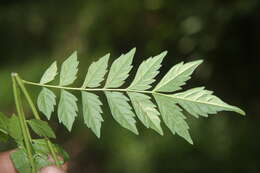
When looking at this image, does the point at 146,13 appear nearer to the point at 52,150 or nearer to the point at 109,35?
the point at 109,35

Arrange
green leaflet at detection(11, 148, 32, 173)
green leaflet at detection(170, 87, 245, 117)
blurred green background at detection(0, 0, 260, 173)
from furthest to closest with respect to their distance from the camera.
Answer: blurred green background at detection(0, 0, 260, 173) → green leaflet at detection(11, 148, 32, 173) → green leaflet at detection(170, 87, 245, 117)

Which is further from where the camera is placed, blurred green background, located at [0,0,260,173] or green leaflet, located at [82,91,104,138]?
blurred green background, located at [0,0,260,173]

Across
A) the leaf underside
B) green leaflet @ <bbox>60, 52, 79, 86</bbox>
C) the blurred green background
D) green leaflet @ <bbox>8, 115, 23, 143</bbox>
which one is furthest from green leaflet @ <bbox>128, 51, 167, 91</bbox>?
the blurred green background

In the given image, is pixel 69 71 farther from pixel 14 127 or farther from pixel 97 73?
pixel 14 127

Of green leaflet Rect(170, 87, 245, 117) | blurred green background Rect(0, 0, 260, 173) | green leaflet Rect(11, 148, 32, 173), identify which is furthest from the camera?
blurred green background Rect(0, 0, 260, 173)

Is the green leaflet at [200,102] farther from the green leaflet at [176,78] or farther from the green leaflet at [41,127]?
the green leaflet at [41,127]

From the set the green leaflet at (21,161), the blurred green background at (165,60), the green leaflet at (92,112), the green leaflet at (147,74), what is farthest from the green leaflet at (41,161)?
the blurred green background at (165,60)

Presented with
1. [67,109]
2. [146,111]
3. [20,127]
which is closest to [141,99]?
[146,111]

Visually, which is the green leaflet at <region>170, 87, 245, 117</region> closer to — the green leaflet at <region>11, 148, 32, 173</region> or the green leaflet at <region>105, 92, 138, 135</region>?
the green leaflet at <region>105, 92, 138, 135</region>
